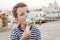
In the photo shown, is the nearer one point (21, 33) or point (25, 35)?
point (25, 35)

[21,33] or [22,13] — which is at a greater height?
[22,13]

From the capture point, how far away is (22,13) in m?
1.80

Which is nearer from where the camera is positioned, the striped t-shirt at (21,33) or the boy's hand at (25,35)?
the boy's hand at (25,35)

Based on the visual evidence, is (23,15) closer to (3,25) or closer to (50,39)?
(50,39)

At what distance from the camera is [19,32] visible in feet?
6.01

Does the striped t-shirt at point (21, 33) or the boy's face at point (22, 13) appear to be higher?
the boy's face at point (22, 13)

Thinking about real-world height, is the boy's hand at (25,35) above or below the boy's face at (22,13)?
below

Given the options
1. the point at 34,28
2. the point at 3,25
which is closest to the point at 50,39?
the point at 3,25

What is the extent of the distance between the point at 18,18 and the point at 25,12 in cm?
8

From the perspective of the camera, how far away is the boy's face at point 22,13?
70.0 inches

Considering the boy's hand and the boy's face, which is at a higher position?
the boy's face

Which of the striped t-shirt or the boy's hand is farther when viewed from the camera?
the striped t-shirt

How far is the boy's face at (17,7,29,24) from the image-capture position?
178 centimetres

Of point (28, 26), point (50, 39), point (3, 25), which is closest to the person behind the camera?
point (28, 26)
